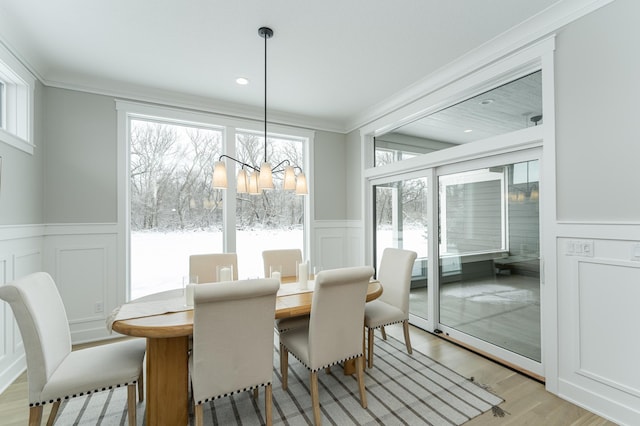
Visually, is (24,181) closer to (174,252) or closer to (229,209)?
(174,252)

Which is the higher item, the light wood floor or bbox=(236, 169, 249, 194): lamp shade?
bbox=(236, 169, 249, 194): lamp shade

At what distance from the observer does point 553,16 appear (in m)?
2.09

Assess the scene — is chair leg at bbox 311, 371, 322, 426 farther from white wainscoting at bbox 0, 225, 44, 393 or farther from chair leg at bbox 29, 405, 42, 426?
white wainscoting at bbox 0, 225, 44, 393

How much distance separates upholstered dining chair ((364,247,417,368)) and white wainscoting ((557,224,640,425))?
1112 millimetres

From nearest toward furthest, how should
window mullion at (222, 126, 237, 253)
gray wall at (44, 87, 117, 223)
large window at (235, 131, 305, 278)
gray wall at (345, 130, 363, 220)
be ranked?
gray wall at (44, 87, 117, 223) → window mullion at (222, 126, 237, 253) → large window at (235, 131, 305, 278) → gray wall at (345, 130, 363, 220)

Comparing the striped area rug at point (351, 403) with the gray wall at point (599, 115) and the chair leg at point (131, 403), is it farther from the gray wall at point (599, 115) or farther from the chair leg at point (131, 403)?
the gray wall at point (599, 115)

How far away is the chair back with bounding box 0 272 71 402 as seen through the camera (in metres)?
1.48

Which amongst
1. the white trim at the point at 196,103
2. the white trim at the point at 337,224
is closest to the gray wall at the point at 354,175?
the white trim at the point at 337,224

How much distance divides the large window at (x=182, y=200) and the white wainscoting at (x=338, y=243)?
0.69 metres

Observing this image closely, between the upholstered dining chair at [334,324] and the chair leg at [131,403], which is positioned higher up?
the upholstered dining chair at [334,324]

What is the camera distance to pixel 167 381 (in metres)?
1.77

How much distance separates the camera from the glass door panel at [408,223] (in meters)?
3.48

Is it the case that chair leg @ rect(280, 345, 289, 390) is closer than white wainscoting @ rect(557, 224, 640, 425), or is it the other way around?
white wainscoting @ rect(557, 224, 640, 425)

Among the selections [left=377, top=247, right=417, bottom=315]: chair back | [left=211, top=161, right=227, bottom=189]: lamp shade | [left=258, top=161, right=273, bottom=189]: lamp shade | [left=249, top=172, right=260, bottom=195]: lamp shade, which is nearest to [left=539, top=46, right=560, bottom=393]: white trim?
[left=377, top=247, right=417, bottom=315]: chair back
